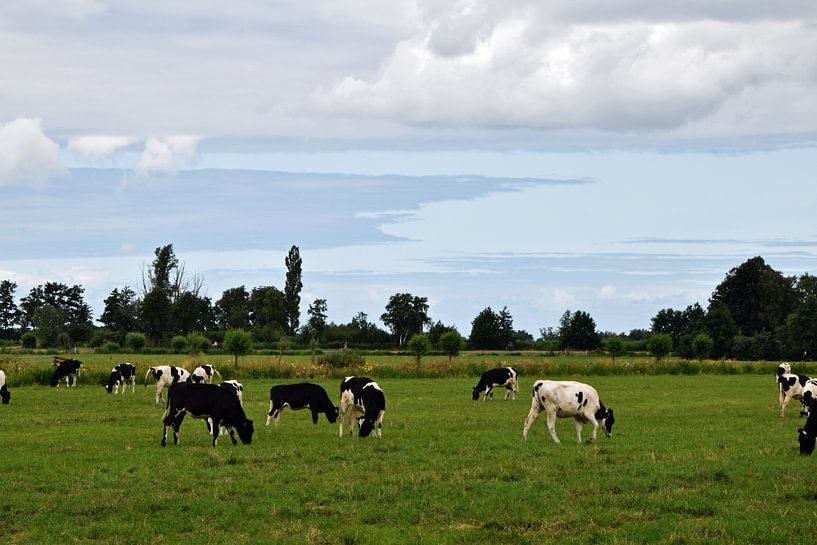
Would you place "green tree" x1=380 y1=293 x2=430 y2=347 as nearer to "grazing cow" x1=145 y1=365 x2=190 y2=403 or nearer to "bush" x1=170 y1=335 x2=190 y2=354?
"bush" x1=170 y1=335 x2=190 y2=354

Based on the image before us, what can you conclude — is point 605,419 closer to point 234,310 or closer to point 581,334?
point 581,334

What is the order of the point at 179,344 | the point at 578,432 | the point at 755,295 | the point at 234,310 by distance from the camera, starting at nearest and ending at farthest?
the point at 578,432 → the point at 179,344 → the point at 755,295 → the point at 234,310

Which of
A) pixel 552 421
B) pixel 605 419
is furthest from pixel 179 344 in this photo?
pixel 552 421

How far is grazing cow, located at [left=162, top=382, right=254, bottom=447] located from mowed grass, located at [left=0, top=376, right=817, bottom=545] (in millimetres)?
523

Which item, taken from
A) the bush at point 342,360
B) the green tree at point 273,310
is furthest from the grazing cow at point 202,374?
the green tree at point 273,310

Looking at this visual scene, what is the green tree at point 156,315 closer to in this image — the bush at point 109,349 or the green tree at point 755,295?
the bush at point 109,349

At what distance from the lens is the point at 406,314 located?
16288cm

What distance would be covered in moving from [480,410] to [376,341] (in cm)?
11248

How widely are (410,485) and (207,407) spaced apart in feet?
25.9

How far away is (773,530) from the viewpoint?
1281 cm

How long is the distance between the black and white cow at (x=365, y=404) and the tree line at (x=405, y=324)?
7528 cm

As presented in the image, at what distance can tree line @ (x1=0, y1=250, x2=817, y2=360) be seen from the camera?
121562mm

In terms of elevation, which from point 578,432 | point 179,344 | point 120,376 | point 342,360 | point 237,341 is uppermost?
point 179,344

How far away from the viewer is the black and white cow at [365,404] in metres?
24.4
